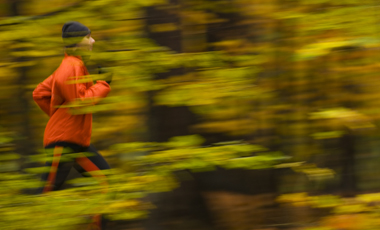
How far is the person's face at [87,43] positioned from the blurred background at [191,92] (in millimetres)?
59

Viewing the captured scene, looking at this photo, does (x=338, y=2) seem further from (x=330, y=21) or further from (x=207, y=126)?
(x=207, y=126)

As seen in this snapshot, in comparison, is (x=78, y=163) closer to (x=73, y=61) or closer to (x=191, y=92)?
(x=73, y=61)

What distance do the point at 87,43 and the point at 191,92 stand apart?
69 cm

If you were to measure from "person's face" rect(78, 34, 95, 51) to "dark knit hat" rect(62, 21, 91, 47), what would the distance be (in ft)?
0.11

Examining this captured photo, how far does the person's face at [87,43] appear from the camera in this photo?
2.65 meters

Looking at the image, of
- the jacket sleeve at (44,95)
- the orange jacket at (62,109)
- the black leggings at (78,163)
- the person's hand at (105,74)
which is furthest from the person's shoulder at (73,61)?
the black leggings at (78,163)

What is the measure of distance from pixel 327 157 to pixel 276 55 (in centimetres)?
Answer: 127

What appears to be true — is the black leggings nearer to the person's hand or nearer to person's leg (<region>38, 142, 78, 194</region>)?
person's leg (<region>38, 142, 78, 194</region>)

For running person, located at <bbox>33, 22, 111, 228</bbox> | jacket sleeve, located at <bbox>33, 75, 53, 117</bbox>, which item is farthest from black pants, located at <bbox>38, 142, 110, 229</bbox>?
jacket sleeve, located at <bbox>33, 75, 53, 117</bbox>

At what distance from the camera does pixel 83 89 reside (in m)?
2.71

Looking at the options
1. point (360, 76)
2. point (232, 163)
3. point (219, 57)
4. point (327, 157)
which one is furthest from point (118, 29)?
point (327, 157)

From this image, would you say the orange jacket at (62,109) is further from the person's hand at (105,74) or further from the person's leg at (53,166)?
the person's hand at (105,74)

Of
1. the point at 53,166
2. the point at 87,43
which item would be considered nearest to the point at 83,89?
the point at 87,43

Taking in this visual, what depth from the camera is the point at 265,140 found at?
10.5 ft
